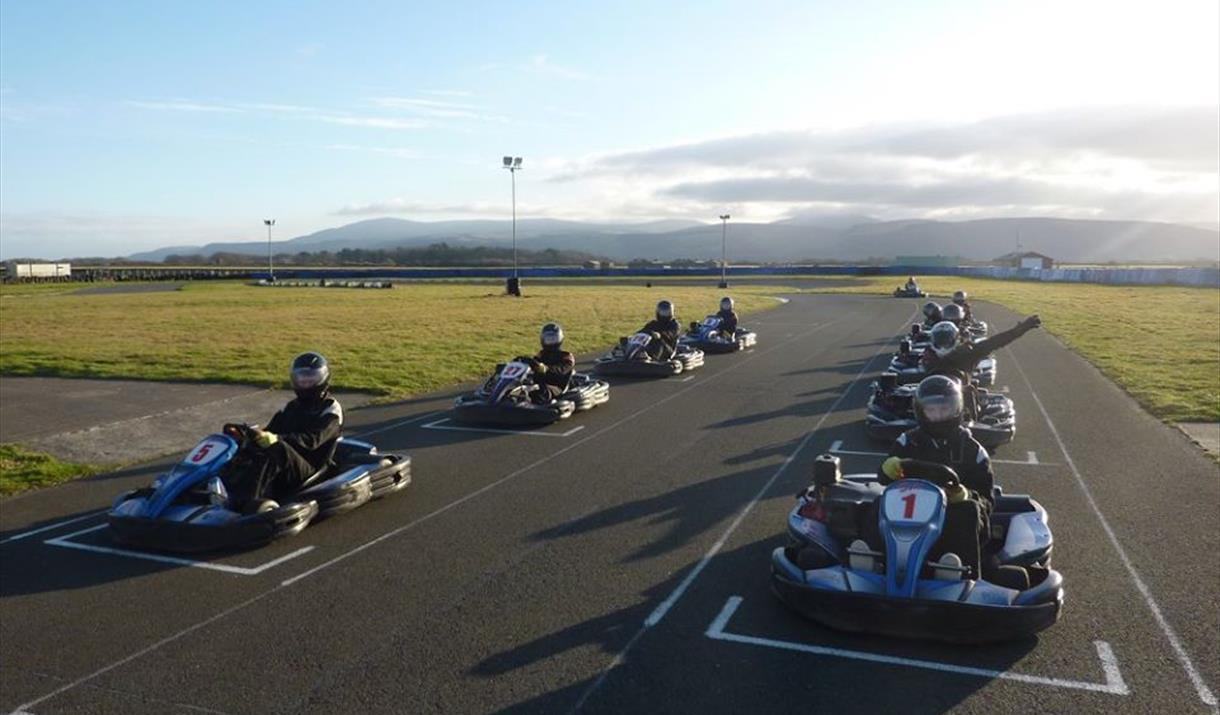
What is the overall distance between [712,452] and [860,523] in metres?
4.93

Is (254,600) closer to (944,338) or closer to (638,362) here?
(944,338)

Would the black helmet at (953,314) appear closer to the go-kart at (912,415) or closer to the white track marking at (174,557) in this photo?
the go-kart at (912,415)

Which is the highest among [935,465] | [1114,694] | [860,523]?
[935,465]

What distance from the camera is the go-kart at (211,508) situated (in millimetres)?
7504

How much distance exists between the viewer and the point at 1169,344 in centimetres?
2403

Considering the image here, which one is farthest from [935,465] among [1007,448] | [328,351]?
[328,351]

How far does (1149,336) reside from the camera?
2655 cm

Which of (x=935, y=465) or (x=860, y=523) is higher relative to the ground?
(x=935, y=465)

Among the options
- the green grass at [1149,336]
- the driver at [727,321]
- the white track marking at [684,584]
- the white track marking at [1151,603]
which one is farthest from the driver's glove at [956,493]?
the driver at [727,321]

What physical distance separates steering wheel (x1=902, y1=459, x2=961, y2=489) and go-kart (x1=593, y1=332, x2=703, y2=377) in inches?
463

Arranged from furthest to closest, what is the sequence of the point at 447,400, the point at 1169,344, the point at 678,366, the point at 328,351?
the point at 1169,344
the point at 328,351
the point at 678,366
the point at 447,400

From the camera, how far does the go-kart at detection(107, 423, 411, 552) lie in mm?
7504

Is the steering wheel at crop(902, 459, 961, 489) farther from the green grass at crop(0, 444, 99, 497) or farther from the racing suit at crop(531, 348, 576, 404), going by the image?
the green grass at crop(0, 444, 99, 497)

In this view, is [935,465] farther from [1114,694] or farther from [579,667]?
[579,667]
